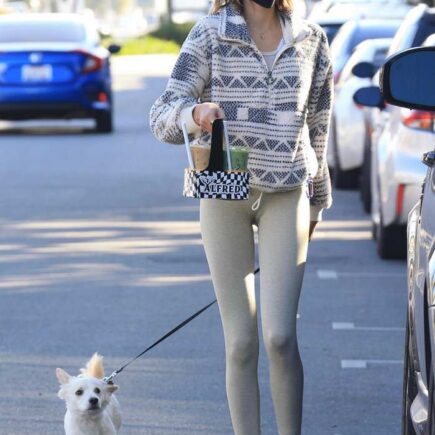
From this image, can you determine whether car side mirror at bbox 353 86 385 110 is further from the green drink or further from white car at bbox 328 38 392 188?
the green drink

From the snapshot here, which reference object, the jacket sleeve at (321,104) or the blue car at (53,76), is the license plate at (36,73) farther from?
the jacket sleeve at (321,104)

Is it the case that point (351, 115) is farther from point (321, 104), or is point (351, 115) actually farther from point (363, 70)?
point (321, 104)

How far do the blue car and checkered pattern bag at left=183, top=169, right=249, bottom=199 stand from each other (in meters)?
17.5

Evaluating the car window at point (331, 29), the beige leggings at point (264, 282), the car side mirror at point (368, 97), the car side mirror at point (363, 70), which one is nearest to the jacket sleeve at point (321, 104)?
the beige leggings at point (264, 282)

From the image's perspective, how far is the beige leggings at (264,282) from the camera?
5.40 metres

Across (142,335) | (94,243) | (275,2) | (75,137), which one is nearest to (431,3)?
(75,137)

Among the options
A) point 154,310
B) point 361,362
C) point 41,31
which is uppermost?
point 361,362

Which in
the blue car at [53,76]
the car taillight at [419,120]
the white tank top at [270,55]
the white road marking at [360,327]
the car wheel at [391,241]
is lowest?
the blue car at [53,76]

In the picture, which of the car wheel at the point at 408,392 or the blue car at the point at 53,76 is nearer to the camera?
the car wheel at the point at 408,392

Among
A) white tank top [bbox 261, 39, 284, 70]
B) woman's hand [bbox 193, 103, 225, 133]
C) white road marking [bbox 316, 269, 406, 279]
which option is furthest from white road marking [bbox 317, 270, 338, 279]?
woman's hand [bbox 193, 103, 225, 133]

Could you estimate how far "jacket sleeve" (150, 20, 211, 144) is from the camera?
5.30 meters

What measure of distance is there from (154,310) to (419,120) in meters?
2.47

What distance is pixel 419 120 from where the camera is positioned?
10.7 meters

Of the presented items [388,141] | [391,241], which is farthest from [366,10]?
[391,241]
